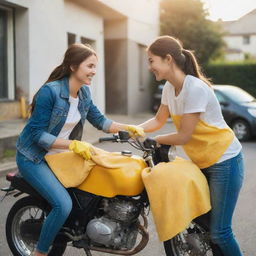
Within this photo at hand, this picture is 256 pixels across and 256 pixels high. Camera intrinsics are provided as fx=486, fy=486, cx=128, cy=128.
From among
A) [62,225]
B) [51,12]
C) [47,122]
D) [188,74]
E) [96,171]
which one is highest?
[51,12]

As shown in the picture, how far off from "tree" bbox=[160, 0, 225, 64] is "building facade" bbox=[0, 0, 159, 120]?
278cm

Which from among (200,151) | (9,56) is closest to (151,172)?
(200,151)

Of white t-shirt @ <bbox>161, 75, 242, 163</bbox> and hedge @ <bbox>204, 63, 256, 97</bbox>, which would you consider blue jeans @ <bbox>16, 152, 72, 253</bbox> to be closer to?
white t-shirt @ <bbox>161, 75, 242, 163</bbox>

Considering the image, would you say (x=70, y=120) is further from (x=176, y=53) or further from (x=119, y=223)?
(x=176, y=53)

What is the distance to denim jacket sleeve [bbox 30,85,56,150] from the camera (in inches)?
141

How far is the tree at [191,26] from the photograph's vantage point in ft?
93.2

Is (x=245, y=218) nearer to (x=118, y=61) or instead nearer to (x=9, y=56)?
(x=9, y=56)

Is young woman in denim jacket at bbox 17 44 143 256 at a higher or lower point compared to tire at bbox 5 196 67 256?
higher

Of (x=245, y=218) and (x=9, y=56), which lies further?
(x=9, y=56)

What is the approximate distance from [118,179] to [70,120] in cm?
63

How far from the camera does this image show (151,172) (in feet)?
11.2

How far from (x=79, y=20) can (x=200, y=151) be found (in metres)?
14.7

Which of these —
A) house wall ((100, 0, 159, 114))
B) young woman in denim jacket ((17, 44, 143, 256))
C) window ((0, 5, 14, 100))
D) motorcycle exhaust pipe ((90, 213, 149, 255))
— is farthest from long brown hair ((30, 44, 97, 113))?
house wall ((100, 0, 159, 114))

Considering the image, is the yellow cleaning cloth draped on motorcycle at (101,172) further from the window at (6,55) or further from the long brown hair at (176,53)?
the window at (6,55)
